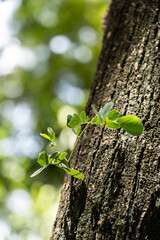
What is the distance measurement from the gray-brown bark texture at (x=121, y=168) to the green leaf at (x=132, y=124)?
0.10 meters

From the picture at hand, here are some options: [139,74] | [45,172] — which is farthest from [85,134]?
[45,172]

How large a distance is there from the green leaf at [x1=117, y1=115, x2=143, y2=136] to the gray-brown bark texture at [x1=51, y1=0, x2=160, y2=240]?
10 cm

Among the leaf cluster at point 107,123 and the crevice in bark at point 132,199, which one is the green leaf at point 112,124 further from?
the crevice in bark at point 132,199

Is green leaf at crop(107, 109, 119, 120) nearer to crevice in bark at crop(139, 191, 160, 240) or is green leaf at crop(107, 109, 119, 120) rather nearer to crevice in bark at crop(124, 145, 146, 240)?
crevice in bark at crop(124, 145, 146, 240)

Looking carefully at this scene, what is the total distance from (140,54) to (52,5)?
138 inches

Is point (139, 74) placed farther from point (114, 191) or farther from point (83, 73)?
point (83, 73)

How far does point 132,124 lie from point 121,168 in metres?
0.16

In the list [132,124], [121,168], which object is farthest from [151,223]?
[132,124]

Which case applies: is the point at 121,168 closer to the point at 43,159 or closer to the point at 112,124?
the point at 112,124

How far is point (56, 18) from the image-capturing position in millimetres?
4203

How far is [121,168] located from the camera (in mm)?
889

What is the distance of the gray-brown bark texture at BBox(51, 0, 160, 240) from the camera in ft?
2.69

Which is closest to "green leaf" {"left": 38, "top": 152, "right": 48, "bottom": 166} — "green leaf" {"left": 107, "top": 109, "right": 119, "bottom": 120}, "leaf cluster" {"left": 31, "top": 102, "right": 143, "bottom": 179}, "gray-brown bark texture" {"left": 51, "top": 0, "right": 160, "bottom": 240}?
"leaf cluster" {"left": 31, "top": 102, "right": 143, "bottom": 179}

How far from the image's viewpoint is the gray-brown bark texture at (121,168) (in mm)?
820
